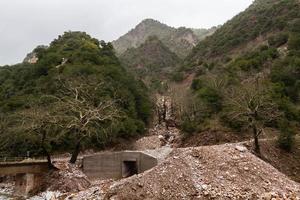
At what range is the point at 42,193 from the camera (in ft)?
Answer: 96.0

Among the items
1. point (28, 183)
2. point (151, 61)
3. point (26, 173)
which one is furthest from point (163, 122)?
point (151, 61)

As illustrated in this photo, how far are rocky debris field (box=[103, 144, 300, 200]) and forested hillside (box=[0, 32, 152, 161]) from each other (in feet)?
35.1

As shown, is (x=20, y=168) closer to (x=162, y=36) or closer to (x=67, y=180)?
(x=67, y=180)

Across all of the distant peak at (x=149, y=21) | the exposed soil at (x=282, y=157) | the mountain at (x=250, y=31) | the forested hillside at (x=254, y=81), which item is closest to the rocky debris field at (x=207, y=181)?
the exposed soil at (x=282, y=157)

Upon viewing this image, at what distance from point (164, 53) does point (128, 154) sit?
3462 inches

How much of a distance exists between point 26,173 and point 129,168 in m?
8.49

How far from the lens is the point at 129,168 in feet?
112

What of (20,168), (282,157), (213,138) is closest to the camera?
(282,157)

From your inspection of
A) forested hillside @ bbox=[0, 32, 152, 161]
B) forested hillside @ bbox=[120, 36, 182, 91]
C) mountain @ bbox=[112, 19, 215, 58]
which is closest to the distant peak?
mountain @ bbox=[112, 19, 215, 58]

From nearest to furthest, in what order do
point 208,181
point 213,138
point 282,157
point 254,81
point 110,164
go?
point 208,181 < point 282,157 < point 110,164 < point 213,138 < point 254,81

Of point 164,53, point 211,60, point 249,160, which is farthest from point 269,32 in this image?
point 249,160

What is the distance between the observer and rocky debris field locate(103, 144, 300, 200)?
2097 cm

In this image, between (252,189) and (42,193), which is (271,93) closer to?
(252,189)

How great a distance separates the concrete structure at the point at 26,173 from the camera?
30.3 m
